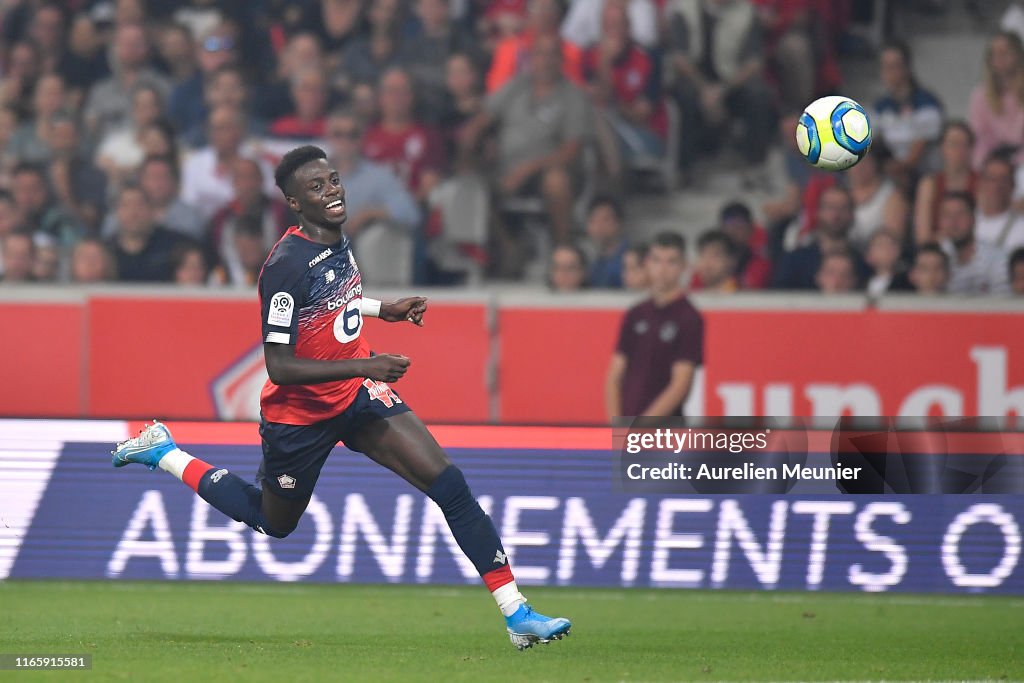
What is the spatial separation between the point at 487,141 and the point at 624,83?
4.22 feet

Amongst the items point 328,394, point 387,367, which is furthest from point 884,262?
point 387,367

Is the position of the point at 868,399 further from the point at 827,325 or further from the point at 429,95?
the point at 429,95


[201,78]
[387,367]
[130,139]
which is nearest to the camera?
[387,367]

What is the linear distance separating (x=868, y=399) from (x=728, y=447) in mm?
2544

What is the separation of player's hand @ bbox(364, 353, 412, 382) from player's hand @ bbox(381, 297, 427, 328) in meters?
0.39

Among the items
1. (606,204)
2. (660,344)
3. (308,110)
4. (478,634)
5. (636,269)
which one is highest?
(308,110)

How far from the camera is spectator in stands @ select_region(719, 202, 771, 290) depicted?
13.3 meters

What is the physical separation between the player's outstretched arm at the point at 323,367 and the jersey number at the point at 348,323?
8.9 inches

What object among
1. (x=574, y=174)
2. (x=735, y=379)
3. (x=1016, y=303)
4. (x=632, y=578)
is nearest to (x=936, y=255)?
(x=1016, y=303)

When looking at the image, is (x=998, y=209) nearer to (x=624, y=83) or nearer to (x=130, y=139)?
(x=624, y=83)

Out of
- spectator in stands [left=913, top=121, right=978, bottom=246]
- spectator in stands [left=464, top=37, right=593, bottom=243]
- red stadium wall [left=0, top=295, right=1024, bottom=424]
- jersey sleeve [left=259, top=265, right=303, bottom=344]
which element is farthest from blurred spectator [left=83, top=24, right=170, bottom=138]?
jersey sleeve [left=259, top=265, right=303, bottom=344]

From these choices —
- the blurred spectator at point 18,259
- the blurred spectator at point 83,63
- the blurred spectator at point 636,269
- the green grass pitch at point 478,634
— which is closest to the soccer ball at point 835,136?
the green grass pitch at point 478,634

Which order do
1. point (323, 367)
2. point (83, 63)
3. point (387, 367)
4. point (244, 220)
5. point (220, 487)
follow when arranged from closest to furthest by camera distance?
point (387, 367) < point (323, 367) < point (220, 487) < point (244, 220) < point (83, 63)

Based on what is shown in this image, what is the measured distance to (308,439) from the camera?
7.68m
